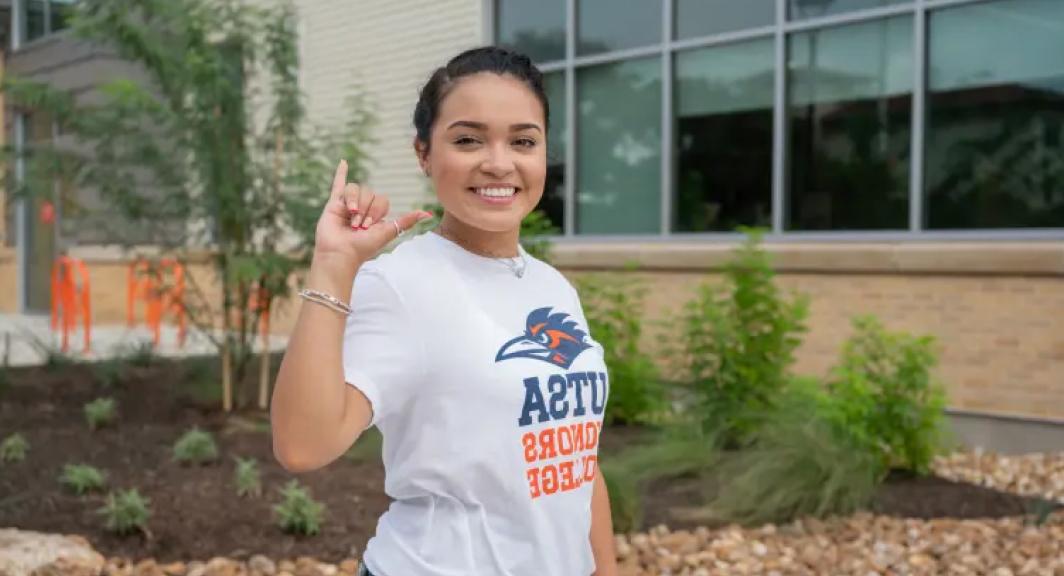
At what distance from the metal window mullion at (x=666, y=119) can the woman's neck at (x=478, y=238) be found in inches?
318

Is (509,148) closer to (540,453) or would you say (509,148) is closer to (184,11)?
(540,453)

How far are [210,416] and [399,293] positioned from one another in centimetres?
652

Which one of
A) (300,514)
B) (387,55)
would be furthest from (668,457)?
(387,55)

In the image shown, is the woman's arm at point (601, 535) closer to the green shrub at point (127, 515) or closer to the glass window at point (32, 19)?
the green shrub at point (127, 515)

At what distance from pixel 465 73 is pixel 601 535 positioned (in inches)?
32.6

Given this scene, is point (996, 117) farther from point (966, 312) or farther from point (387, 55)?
point (387, 55)

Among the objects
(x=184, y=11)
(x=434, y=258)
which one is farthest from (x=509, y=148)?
(x=184, y=11)

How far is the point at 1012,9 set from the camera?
770 cm

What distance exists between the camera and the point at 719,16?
9.45 meters

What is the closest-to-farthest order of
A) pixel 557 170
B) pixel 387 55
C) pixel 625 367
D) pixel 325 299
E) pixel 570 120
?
pixel 325 299, pixel 625 367, pixel 570 120, pixel 557 170, pixel 387 55

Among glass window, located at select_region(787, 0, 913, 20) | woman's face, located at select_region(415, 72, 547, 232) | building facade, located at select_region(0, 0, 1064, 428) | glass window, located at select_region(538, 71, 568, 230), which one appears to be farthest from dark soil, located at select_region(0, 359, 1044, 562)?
glass window, located at select_region(538, 71, 568, 230)

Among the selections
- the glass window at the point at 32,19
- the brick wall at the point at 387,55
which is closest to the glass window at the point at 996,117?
the brick wall at the point at 387,55

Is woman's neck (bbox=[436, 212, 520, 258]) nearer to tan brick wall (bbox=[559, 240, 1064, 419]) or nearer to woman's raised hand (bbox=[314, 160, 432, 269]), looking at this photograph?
woman's raised hand (bbox=[314, 160, 432, 269])

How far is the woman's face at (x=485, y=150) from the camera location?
1.70 metres
